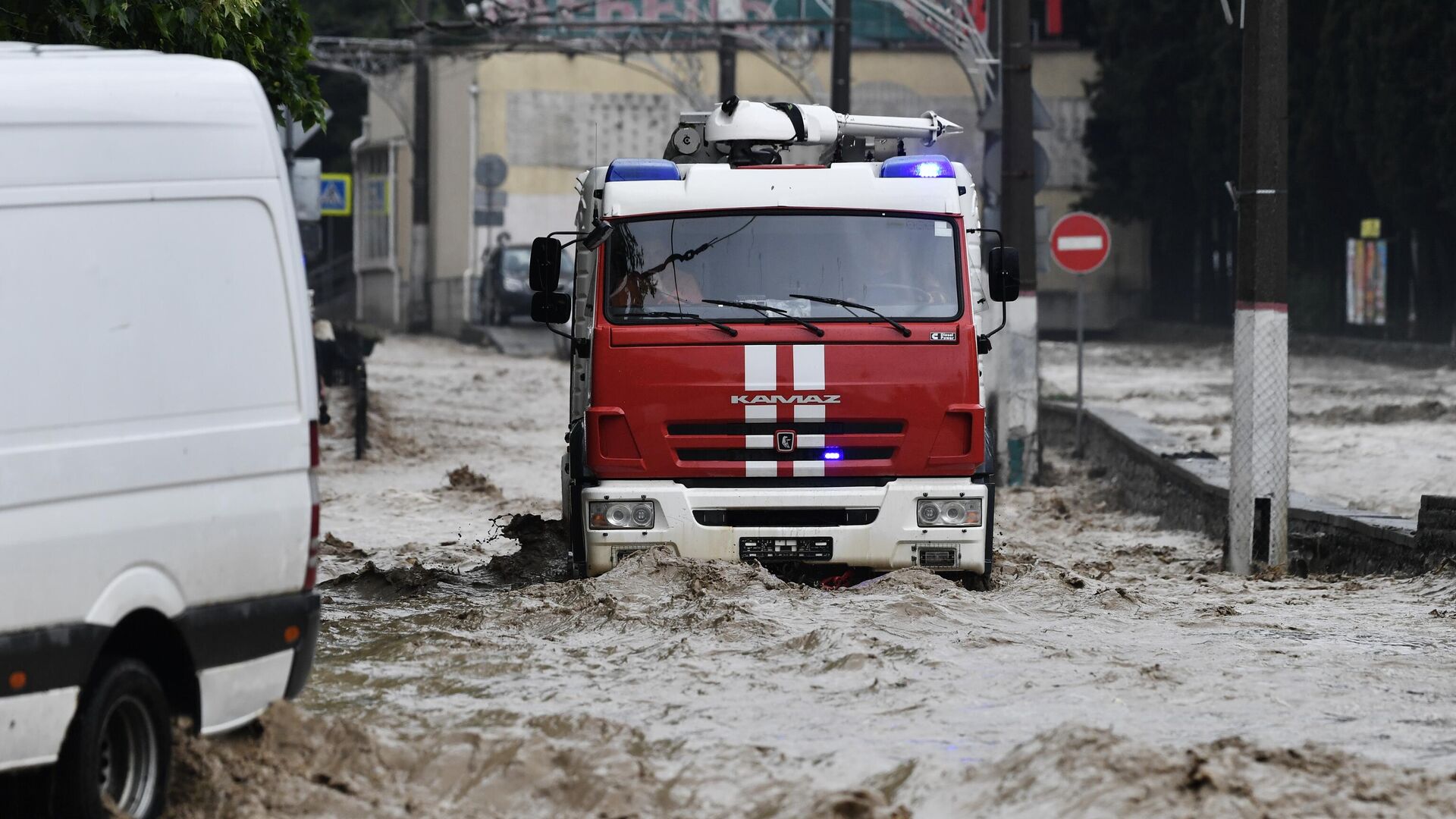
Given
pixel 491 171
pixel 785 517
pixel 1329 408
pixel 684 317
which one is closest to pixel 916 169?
pixel 684 317

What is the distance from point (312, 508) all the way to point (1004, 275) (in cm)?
557

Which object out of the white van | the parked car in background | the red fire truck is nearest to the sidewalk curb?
the red fire truck

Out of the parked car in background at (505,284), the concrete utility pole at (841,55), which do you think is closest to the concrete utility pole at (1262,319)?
the concrete utility pole at (841,55)

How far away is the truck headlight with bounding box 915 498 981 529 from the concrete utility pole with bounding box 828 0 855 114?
1715cm

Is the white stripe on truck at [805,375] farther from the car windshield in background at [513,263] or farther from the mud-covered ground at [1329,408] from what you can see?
the car windshield in background at [513,263]

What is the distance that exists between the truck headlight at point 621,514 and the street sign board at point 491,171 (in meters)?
35.5

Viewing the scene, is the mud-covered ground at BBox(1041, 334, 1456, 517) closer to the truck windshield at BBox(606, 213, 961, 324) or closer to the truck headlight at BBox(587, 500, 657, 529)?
the truck windshield at BBox(606, 213, 961, 324)

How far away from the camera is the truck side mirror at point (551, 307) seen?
11828 mm

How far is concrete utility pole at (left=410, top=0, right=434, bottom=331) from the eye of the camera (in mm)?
50719

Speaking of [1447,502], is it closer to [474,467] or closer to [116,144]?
[116,144]

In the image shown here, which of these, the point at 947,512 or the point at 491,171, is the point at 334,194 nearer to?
the point at 491,171

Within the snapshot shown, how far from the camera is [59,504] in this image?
573cm

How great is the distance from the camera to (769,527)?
426 inches

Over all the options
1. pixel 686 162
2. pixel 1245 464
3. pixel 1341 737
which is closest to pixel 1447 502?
pixel 1245 464
